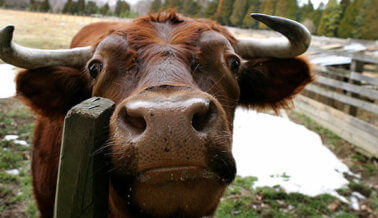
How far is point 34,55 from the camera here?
2.71 m

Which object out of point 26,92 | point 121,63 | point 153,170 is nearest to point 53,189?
point 26,92

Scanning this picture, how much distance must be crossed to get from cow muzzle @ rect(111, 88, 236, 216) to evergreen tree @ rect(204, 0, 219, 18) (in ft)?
18.3

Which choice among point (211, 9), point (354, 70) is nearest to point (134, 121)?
point (211, 9)

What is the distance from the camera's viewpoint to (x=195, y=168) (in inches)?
54.5

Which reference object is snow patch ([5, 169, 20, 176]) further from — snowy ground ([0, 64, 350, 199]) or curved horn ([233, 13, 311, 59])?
curved horn ([233, 13, 311, 59])

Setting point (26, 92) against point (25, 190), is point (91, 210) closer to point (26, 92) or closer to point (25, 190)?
point (26, 92)

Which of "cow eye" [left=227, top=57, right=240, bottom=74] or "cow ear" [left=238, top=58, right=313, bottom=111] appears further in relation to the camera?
"cow ear" [left=238, top=58, right=313, bottom=111]

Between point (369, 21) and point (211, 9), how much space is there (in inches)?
564

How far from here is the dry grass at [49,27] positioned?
7.51m

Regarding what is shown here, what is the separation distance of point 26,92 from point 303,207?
4379 millimetres

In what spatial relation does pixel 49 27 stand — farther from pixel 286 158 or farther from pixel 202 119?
pixel 202 119

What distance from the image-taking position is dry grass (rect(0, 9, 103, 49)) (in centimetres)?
751

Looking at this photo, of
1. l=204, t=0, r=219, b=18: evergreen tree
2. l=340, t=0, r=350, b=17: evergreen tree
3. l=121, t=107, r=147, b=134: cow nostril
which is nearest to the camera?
l=121, t=107, r=147, b=134: cow nostril

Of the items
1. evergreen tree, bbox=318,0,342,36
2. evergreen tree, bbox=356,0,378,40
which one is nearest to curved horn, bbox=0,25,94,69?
evergreen tree, bbox=318,0,342,36
